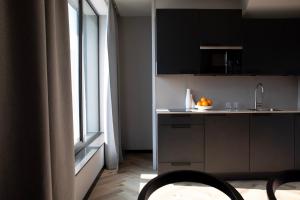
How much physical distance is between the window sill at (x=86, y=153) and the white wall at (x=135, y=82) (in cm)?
135

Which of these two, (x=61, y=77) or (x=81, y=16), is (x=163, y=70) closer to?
(x=81, y=16)

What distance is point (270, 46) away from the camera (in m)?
3.90

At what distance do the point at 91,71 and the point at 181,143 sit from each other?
1.69 m

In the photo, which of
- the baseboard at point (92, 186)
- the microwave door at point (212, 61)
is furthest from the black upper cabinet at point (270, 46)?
the baseboard at point (92, 186)

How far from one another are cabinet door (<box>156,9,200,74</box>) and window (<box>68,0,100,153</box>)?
101 cm

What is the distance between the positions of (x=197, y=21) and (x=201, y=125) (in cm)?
144

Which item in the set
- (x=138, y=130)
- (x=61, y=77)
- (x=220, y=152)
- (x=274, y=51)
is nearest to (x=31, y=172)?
(x=61, y=77)

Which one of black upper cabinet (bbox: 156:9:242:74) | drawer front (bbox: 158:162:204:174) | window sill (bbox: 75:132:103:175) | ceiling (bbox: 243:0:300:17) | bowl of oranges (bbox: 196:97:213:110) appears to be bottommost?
drawer front (bbox: 158:162:204:174)

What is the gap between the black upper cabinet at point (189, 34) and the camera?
3.84 meters

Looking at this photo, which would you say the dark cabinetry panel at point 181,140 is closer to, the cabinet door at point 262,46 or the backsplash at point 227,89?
the backsplash at point 227,89

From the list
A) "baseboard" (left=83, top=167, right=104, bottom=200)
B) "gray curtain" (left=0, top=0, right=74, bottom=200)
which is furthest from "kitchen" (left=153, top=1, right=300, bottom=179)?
"gray curtain" (left=0, top=0, right=74, bottom=200)

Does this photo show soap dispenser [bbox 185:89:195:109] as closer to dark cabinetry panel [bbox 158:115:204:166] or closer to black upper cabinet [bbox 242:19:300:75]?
dark cabinetry panel [bbox 158:115:204:166]

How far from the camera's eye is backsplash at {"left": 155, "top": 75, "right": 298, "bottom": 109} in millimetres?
4156

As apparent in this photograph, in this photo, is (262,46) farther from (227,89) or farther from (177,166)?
(177,166)
